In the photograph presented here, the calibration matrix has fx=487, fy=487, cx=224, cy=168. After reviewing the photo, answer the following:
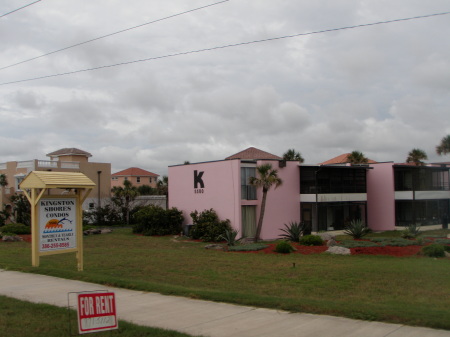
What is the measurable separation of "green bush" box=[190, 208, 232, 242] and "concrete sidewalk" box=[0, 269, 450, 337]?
20128 mm

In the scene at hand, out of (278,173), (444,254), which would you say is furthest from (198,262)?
(278,173)

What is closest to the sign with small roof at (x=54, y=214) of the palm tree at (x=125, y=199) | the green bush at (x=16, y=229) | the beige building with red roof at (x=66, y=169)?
the green bush at (x=16, y=229)

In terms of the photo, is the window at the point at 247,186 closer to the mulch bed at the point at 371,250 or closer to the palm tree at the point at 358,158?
the mulch bed at the point at 371,250

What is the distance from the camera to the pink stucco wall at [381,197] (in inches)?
1544

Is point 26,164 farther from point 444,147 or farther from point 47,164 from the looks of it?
point 444,147

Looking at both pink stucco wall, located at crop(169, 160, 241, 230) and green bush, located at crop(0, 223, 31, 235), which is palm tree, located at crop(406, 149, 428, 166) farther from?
green bush, located at crop(0, 223, 31, 235)

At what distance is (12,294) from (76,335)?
4.47 m

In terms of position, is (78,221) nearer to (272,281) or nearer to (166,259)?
(166,259)

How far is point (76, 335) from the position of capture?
7.56m

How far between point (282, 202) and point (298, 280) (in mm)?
20287

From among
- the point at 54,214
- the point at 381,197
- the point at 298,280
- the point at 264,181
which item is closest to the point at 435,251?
the point at 298,280

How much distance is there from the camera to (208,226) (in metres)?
32.0

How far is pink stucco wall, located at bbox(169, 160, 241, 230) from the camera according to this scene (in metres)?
32.1

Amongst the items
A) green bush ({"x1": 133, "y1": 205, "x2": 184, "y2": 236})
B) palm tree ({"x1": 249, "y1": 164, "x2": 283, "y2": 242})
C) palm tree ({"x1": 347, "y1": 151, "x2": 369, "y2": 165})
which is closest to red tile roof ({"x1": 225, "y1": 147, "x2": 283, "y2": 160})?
palm tree ({"x1": 347, "y1": 151, "x2": 369, "y2": 165})
